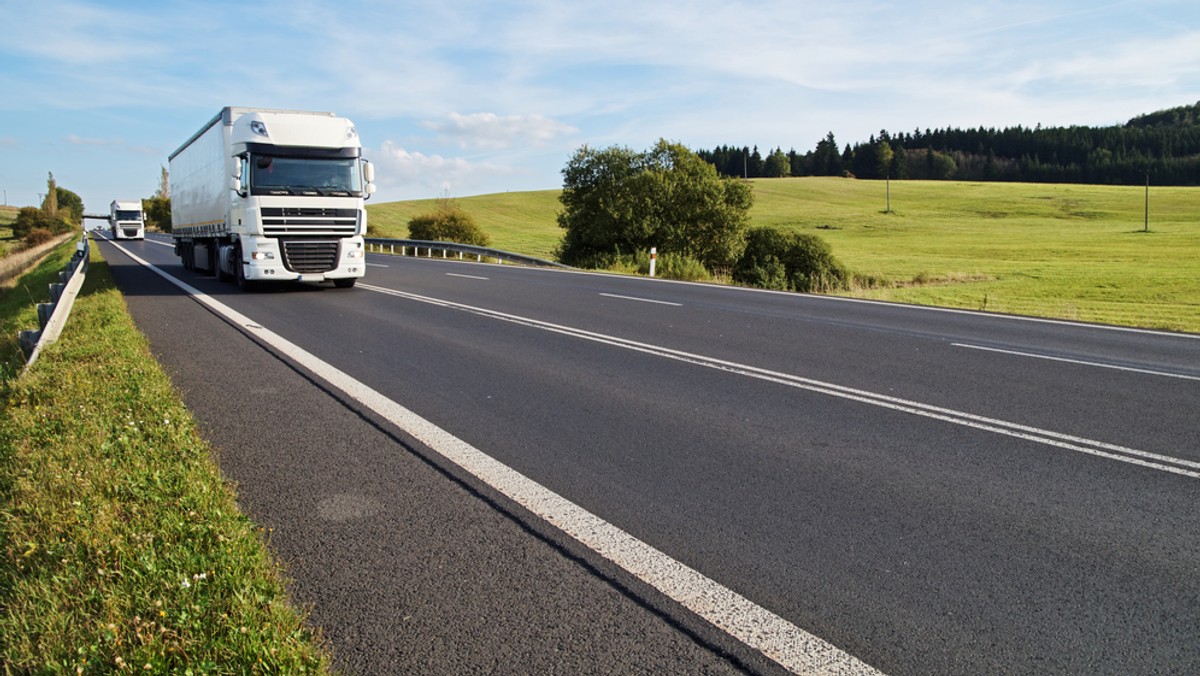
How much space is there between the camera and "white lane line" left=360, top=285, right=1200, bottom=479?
190 inches

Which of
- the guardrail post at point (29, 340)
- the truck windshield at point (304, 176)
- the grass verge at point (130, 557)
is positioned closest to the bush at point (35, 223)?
the truck windshield at point (304, 176)

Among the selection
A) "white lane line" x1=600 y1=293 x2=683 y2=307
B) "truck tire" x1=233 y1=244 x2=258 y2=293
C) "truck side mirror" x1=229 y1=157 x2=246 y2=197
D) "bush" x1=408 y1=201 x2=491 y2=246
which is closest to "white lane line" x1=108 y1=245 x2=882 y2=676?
"white lane line" x1=600 y1=293 x2=683 y2=307

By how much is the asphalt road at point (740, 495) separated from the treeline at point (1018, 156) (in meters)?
118

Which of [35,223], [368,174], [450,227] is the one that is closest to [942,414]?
[368,174]

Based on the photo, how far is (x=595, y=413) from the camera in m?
6.01

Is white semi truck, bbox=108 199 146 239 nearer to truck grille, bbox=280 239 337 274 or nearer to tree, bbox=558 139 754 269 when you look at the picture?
tree, bbox=558 139 754 269

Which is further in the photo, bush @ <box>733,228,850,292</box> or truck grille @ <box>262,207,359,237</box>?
bush @ <box>733,228,850,292</box>

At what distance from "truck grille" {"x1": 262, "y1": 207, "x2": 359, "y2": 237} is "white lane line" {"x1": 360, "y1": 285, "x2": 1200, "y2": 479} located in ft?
28.0

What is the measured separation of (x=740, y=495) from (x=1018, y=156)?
493ft

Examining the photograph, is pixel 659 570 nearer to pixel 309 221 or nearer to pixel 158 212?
pixel 309 221

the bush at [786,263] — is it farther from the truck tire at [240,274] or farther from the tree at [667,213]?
the truck tire at [240,274]

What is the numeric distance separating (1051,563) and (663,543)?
1.72 m

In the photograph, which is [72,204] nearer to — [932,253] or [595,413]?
[932,253]

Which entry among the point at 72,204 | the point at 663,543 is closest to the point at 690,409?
the point at 663,543
